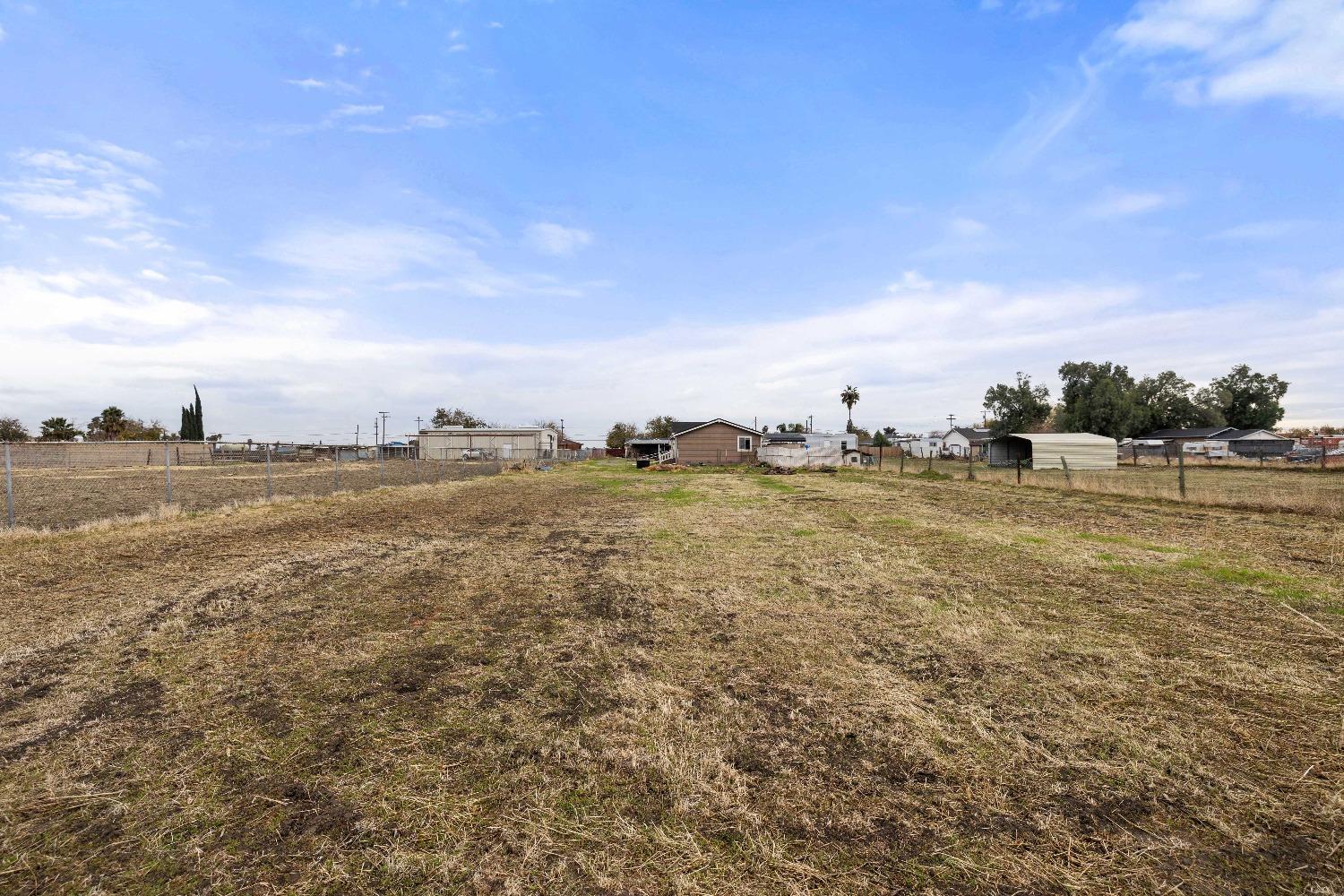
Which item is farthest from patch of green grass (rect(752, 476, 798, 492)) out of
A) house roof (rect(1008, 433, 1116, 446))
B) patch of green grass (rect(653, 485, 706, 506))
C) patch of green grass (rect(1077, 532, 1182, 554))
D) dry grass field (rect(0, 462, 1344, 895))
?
house roof (rect(1008, 433, 1116, 446))

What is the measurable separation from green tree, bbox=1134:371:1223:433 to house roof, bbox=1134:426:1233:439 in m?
1.18

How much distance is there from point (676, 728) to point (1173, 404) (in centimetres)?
9549

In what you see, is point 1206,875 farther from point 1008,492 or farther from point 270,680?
point 1008,492

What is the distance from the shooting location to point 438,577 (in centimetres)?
690

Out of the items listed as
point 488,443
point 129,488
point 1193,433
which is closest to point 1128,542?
point 129,488

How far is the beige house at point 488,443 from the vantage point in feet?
189

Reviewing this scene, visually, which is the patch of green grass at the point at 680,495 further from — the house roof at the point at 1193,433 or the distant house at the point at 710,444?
the house roof at the point at 1193,433

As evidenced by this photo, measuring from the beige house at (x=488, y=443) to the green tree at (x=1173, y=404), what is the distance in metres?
76.1

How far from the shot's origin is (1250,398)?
71062 millimetres

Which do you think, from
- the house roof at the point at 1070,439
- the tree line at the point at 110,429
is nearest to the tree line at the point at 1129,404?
the house roof at the point at 1070,439

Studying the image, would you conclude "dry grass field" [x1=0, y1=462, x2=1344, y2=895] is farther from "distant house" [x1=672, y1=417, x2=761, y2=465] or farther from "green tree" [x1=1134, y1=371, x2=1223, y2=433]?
"green tree" [x1=1134, y1=371, x2=1223, y2=433]

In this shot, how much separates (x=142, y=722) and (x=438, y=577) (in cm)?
361

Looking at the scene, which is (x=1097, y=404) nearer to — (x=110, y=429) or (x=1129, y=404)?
(x=1129, y=404)

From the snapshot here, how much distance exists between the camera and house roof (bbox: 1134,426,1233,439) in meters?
61.8
